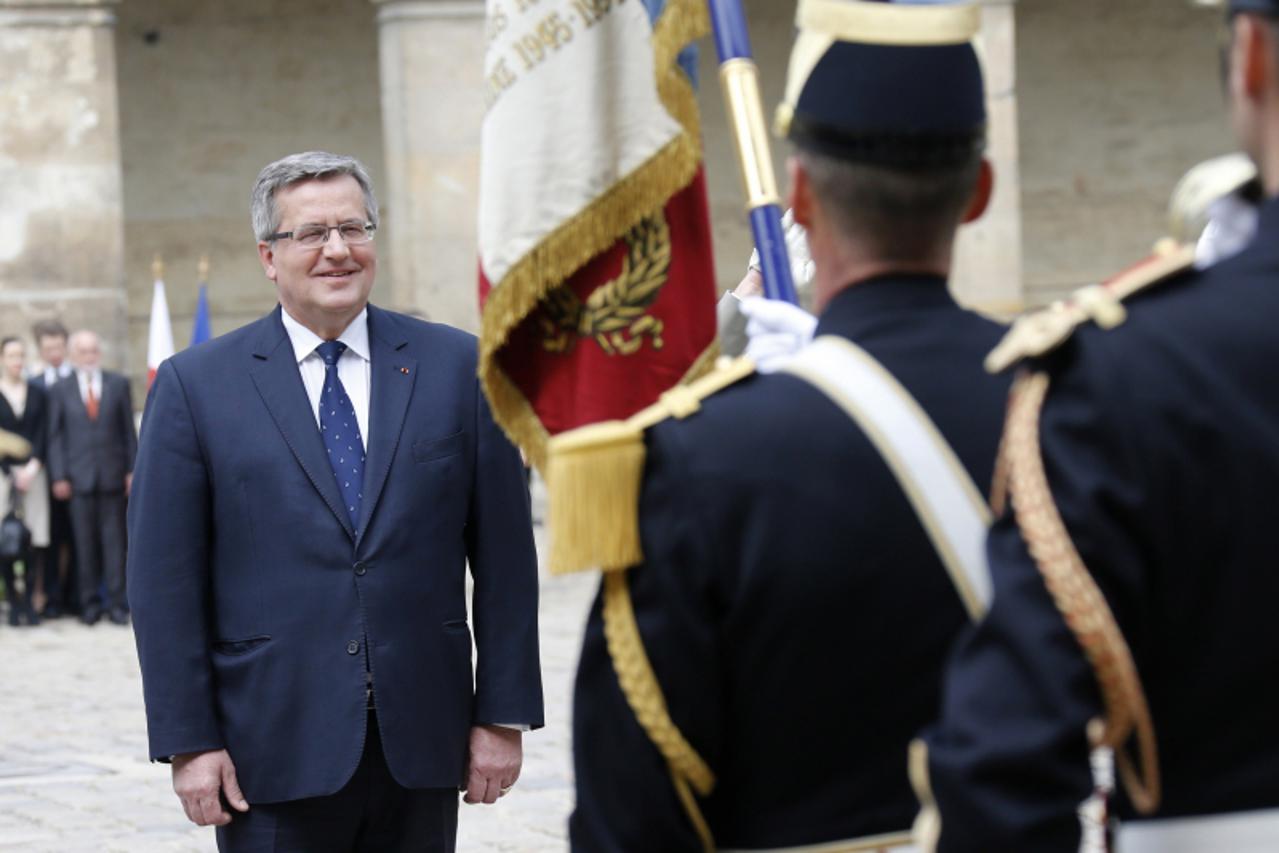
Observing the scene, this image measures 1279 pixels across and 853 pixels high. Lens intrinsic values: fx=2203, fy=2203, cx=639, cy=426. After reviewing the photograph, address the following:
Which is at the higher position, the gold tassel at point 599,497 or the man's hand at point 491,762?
the gold tassel at point 599,497

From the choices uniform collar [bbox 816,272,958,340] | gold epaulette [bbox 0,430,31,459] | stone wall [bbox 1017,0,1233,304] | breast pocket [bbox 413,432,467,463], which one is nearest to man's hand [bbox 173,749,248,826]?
breast pocket [bbox 413,432,467,463]

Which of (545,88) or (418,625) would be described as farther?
(418,625)

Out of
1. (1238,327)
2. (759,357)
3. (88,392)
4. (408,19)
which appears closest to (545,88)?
(759,357)

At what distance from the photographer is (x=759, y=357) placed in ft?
9.73

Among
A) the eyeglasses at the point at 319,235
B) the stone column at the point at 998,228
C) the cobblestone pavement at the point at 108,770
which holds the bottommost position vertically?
the cobblestone pavement at the point at 108,770

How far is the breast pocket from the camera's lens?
13.3 ft

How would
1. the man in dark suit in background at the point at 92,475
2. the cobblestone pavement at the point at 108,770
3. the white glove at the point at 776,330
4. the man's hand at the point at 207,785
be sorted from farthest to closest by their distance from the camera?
the man in dark suit in background at the point at 92,475 < the cobblestone pavement at the point at 108,770 < the man's hand at the point at 207,785 < the white glove at the point at 776,330

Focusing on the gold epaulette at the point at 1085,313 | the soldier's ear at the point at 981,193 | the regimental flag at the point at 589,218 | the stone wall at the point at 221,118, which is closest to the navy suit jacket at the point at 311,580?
the regimental flag at the point at 589,218

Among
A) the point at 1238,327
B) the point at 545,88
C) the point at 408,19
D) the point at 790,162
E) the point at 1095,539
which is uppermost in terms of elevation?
the point at 408,19

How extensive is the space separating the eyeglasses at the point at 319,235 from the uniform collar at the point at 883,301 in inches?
76.8

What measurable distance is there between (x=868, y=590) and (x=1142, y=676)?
1.10 feet

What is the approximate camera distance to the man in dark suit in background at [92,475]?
45.8ft

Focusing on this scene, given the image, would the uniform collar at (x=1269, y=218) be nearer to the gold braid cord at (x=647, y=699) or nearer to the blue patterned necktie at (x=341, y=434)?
the gold braid cord at (x=647, y=699)

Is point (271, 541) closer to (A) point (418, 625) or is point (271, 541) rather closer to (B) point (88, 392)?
(A) point (418, 625)
